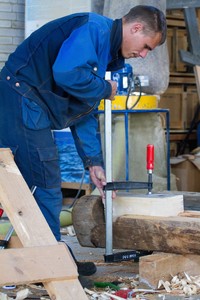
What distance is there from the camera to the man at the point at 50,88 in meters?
4.80

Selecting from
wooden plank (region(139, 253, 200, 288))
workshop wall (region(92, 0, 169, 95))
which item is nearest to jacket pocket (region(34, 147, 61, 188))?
wooden plank (region(139, 253, 200, 288))

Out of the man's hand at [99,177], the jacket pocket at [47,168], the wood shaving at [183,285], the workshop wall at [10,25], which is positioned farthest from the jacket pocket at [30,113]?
the workshop wall at [10,25]

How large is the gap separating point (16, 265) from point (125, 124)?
4.62m

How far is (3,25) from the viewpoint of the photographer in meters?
10.0

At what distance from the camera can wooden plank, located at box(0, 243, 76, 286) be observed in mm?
4051

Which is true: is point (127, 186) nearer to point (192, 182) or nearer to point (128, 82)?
point (128, 82)

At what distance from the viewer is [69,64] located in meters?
4.55

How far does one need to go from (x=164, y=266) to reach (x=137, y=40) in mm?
1420

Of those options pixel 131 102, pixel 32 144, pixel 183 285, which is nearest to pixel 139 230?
pixel 183 285

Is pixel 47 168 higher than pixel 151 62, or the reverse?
pixel 151 62

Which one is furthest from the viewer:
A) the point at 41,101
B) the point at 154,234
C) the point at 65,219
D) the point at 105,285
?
the point at 65,219

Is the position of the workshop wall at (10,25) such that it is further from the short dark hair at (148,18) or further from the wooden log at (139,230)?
the short dark hair at (148,18)

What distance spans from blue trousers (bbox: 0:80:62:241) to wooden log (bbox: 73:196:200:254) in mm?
605

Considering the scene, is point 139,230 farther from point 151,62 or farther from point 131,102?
point 151,62
